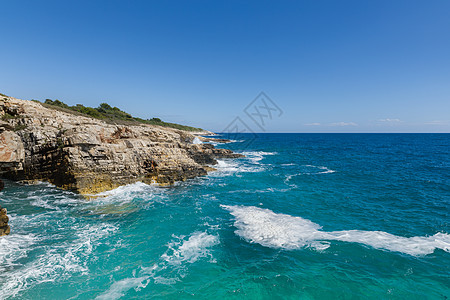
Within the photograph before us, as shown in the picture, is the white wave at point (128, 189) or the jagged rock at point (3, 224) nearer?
the jagged rock at point (3, 224)

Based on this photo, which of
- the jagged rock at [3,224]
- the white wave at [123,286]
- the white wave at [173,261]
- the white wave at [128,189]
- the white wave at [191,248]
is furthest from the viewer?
the white wave at [128,189]

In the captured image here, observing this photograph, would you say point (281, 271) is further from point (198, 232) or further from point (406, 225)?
point (406, 225)

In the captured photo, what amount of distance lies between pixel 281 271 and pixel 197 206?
990cm

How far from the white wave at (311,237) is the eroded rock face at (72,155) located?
550 inches

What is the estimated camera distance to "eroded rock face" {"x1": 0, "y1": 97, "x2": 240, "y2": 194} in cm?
1973

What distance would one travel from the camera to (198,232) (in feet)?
43.8

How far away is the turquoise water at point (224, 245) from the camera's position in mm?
8477

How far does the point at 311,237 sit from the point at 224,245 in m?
5.62

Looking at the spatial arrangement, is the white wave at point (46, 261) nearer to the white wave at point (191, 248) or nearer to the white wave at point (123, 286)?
the white wave at point (123, 286)

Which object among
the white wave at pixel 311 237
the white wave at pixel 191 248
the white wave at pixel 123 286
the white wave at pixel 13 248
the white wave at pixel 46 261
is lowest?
the white wave at pixel 311 237

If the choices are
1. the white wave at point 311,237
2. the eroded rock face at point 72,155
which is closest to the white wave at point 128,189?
the eroded rock face at point 72,155

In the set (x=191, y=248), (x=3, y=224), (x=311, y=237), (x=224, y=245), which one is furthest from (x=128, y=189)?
(x=311, y=237)

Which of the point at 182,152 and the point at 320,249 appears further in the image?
the point at 182,152

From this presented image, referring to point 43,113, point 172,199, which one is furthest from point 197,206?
point 43,113
